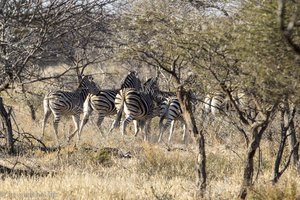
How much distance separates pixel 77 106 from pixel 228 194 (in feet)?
35.0

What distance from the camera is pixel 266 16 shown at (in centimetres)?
673

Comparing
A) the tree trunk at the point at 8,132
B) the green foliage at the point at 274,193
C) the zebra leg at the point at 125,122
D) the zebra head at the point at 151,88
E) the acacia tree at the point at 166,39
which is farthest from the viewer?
the zebra head at the point at 151,88

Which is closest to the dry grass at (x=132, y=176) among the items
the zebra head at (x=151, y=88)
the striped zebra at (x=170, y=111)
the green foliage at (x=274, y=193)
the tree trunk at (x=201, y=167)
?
the green foliage at (x=274, y=193)

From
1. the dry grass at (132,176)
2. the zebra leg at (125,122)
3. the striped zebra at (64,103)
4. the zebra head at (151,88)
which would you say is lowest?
the dry grass at (132,176)

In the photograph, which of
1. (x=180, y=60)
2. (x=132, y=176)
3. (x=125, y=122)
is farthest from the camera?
(x=125, y=122)

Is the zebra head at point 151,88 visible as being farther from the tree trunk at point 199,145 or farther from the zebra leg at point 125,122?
the tree trunk at point 199,145

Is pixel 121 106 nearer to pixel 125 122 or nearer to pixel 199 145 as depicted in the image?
pixel 125 122

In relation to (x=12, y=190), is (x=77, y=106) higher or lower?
higher

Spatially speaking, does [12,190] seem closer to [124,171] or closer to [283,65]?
[124,171]

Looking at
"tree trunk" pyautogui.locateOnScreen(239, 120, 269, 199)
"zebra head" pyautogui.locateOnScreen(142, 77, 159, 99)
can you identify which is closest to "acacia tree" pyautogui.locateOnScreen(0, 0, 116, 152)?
"tree trunk" pyautogui.locateOnScreen(239, 120, 269, 199)

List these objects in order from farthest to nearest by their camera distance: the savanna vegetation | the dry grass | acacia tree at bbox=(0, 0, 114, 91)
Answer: the dry grass, acacia tree at bbox=(0, 0, 114, 91), the savanna vegetation

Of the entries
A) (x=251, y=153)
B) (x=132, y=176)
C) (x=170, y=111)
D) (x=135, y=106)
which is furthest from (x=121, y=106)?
(x=251, y=153)

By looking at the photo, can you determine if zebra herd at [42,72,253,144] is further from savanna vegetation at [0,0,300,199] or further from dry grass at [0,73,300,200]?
savanna vegetation at [0,0,300,199]

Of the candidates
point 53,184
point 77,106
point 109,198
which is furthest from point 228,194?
point 77,106
